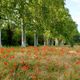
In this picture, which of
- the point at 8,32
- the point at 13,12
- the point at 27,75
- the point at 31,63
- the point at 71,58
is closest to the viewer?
the point at 27,75

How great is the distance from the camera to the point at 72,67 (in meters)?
14.3

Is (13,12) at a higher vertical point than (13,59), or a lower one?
higher

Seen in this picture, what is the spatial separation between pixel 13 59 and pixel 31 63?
99 centimetres

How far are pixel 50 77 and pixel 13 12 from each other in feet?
62.9

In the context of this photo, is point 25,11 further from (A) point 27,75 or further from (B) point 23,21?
(A) point 27,75

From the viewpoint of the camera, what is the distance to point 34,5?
1296 inches

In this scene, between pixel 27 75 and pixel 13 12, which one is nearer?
pixel 27 75

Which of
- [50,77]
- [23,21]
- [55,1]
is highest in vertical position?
[55,1]

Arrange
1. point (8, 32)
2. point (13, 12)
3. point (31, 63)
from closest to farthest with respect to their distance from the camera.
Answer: point (31, 63) → point (13, 12) → point (8, 32)

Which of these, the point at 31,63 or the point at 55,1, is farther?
the point at 55,1

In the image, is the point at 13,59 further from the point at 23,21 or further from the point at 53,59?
the point at 23,21

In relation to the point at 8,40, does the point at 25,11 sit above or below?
above

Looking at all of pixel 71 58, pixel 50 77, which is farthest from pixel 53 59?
pixel 50 77

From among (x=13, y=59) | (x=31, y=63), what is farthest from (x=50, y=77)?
(x=13, y=59)
